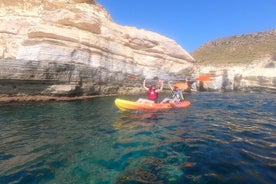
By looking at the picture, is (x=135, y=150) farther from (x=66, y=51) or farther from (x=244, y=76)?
(x=244, y=76)

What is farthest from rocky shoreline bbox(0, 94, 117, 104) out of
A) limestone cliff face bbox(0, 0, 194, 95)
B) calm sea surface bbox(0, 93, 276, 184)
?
calm sea surface bbox(0, 93, 276, 184)

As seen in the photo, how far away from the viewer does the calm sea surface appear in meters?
5.22

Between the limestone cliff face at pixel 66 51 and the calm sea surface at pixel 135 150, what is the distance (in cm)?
533

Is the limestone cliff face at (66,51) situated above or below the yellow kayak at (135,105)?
above

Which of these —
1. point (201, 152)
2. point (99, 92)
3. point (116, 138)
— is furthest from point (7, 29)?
point (201, 152)

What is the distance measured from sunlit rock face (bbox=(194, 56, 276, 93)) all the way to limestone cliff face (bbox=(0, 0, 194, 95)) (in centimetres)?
1275

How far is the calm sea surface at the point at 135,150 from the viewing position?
5.22 meters

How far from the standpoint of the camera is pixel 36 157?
20.7 feet

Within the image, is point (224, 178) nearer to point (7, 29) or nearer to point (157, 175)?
point (157, 175)

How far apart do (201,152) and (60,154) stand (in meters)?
3.92

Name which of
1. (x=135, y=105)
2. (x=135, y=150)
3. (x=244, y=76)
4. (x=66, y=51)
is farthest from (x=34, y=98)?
(x=244, y=76)

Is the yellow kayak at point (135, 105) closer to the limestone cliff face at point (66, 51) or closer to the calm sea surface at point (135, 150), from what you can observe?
the calm sea surface at point (135, 150)

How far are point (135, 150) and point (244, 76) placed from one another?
31.4 meters

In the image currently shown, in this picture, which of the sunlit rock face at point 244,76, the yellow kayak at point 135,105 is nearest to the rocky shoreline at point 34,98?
the yellow kayak at point 135,105
